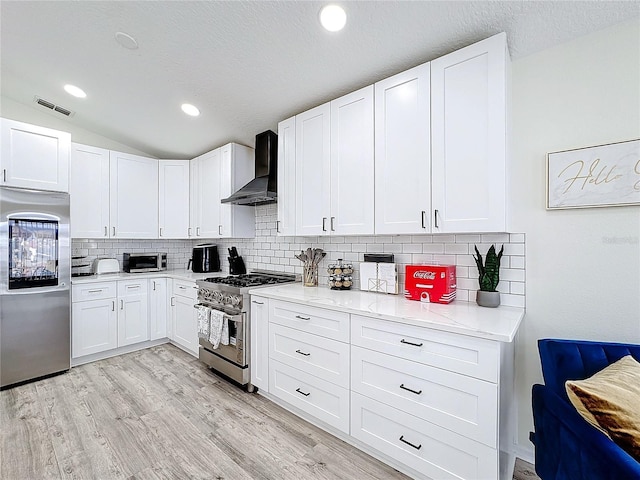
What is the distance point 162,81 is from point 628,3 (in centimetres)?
322

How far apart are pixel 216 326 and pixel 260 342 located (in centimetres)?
55

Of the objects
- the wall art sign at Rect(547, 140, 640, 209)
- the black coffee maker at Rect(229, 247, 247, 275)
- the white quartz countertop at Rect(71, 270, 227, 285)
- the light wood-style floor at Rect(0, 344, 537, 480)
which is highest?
the wall art sign at Rect(547, 140, 640, 209)

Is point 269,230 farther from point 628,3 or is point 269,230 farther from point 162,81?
point 628,3

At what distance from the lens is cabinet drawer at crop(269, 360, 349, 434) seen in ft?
6.45

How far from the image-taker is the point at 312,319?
213cm

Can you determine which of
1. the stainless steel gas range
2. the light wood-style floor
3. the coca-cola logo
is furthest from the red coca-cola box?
the stainless steel gas range

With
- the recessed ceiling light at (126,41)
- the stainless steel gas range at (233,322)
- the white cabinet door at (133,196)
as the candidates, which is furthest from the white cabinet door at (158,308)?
the recessed ceiling light at (126,41)

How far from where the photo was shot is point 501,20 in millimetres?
1626

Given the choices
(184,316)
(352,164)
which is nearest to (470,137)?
(352,164)

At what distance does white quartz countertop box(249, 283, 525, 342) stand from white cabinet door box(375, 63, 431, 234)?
1.64ft

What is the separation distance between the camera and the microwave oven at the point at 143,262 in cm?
390

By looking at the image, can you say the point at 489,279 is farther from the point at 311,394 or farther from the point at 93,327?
the point at 93,327

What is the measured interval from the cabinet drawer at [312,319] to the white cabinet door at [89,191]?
8.65ft

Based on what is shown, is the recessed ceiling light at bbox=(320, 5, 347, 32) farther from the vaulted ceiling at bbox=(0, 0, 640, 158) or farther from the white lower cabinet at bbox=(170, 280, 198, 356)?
the white lower cabinet at bbox=(170, 280, 198, 356)
